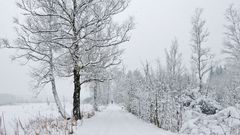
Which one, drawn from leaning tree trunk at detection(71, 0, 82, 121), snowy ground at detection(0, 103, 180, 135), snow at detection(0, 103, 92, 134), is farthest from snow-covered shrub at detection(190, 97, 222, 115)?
leaning tree trunk at detection(71, 0, 82, 121)

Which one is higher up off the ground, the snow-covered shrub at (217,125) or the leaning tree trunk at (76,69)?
the leaning tree trunk at (76,69)

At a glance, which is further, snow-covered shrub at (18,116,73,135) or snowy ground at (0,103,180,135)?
snowy ground at (0,103,180,135)

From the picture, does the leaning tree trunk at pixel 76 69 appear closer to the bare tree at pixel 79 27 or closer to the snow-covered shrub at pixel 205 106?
the bare tree at pixel 79 27

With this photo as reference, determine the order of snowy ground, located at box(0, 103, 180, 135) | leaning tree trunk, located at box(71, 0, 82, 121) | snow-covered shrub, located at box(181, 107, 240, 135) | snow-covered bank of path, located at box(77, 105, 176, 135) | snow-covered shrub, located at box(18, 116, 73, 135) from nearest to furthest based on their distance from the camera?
1. snow-covered shrub, located at box(18, 116, 73, 135)
2. snow-covered shrub, located at box(181, 107, 240, 135)
3. snowy ground, located at box(0, 103, 180, 135)
4. snow-covered bank of path, located at box(77, 105, 176, 135)
5. leaning tree trunk, located at box(71, 0, 82, 121)

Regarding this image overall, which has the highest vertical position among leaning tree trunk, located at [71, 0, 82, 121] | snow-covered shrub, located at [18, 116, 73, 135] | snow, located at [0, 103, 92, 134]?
leaning tree trunk, located at [71, 0, 82, 121]

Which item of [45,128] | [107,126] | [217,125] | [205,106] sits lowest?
[107,126]

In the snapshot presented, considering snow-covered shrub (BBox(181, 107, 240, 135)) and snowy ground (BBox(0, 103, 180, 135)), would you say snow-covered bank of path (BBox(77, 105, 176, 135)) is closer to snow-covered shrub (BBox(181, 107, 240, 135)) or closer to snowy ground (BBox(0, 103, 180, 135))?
snowy ground (BBox(0, 103, 180, 135))

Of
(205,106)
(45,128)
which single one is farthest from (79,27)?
(205,106)

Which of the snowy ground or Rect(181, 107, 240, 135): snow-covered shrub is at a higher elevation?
Rect(181, 107, 240, 135): snow-covered shrub

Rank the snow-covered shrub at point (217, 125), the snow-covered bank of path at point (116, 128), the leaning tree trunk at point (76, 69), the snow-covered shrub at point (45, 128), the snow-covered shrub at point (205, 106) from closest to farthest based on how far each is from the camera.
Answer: the snow-covered shrub at point (45, 128)
the snow-covered shrub at point (217, 125)
the snow-covered bank of path at point (116, 128)
the leaning tree trunk at point (76, 69)
the snow-covered shrub at point (205, 106)

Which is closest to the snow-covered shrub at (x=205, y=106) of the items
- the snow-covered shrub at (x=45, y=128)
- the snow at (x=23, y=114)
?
the snow at (x=23, y=114)

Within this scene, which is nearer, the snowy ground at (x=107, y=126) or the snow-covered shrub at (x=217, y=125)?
the snow-covered shrub at (x=217, y=125)

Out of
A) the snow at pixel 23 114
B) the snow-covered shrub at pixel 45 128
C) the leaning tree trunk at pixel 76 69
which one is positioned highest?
the leaning tree trunk at pixel 76 69

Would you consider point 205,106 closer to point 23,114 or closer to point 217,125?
point 217,125
